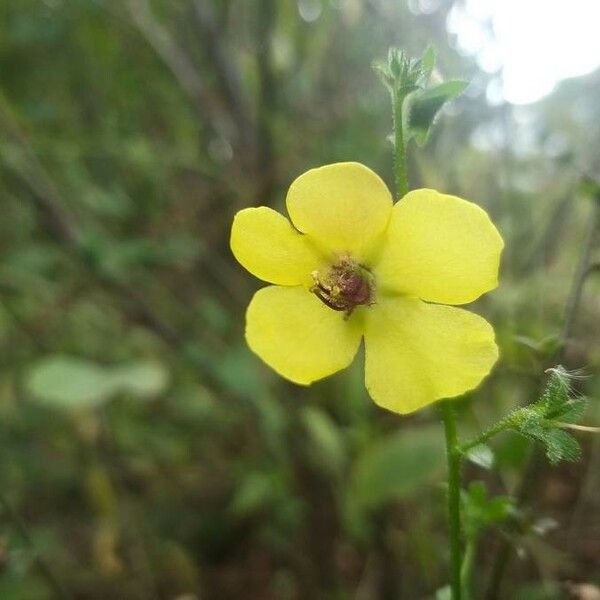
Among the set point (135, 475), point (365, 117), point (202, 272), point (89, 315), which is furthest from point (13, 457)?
point (365, 117)

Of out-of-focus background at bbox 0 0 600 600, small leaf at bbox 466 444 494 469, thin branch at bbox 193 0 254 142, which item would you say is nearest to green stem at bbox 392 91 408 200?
small leaf at bbox 466 444 494 469

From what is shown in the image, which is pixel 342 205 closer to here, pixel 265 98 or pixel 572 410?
pixel 572 410

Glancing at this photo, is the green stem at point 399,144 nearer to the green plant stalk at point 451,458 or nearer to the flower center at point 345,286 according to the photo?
the green plant stalk at point 451,458

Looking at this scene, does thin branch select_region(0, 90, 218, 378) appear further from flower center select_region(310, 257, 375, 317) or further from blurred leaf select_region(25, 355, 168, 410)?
flower center select_region(310, 257, 375, 317)

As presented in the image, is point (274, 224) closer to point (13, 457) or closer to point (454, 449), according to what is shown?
point (454, 449)

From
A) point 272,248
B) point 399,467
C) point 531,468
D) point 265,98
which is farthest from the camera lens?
point 265,98

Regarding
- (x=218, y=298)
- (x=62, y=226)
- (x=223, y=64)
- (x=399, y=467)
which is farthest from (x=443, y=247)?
(x=218, y=298)
